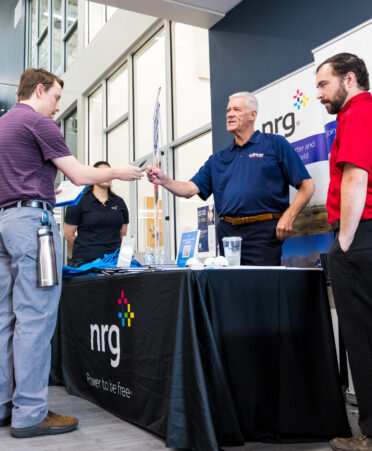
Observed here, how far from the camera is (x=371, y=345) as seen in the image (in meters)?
1.67

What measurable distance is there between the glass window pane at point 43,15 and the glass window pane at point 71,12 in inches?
63.1

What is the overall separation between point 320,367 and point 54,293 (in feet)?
3.54

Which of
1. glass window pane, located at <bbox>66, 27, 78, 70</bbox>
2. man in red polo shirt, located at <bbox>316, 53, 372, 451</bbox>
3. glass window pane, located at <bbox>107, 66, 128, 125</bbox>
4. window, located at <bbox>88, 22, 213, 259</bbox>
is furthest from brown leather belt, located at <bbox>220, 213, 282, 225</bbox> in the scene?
glass window pane, located at <bbox>66, 27, 78, 70</bbox>

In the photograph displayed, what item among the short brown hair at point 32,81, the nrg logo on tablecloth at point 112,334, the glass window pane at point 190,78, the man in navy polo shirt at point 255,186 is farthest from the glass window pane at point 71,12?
the nrg logo on tablecloth at point 112,334

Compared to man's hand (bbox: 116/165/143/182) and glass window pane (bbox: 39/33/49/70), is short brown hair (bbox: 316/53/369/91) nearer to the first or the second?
man's hand (bbox: 116/165/143/182)

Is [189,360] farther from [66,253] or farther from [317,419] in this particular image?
[66,253]

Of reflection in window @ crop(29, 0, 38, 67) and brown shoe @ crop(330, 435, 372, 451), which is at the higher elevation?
reflection in window @ crop(29, 0, 38, 67)

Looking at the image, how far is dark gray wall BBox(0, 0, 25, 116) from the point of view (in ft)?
38.8

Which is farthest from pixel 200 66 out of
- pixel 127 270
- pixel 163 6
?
pixel 127 270

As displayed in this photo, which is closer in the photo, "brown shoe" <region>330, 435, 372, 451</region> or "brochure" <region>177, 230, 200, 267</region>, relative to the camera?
"brown shoe" <region>330, 435, 372, 451</region>

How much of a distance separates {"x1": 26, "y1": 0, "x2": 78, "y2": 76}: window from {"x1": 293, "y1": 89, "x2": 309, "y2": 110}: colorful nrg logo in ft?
20.9

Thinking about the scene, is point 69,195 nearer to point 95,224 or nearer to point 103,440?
point 103,440

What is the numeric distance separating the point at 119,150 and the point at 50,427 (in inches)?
225

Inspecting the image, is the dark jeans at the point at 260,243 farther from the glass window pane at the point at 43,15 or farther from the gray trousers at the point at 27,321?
the glass window pane at the point at 43,15
